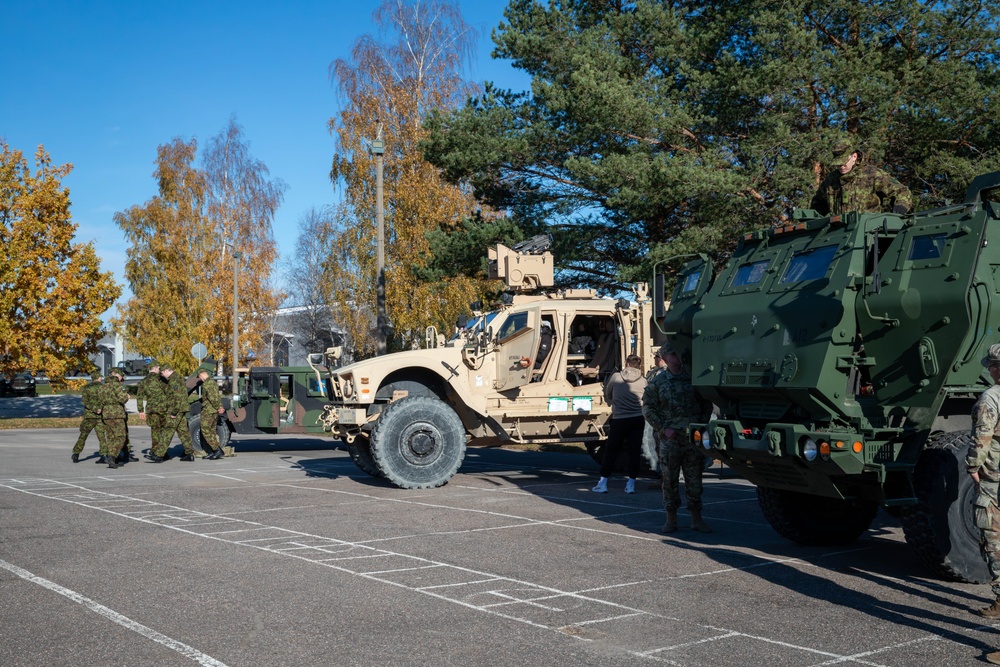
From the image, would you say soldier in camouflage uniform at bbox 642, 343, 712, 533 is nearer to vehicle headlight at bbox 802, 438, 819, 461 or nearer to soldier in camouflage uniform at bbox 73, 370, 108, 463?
vehicle headlight at bbox 802, 438, 819, 461

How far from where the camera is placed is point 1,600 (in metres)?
6.64

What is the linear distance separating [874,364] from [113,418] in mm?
12364

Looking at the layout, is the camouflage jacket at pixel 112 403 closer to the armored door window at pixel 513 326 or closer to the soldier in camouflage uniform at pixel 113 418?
the soldier in camouflage uniform at pixel 113 418

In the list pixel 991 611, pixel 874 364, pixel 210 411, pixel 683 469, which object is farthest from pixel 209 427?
pixel 991 611

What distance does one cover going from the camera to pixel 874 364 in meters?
7.30

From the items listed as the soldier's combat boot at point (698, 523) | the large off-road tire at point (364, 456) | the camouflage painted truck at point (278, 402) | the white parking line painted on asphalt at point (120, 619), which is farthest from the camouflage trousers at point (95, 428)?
the soldier's combat boot at point (698, 523)

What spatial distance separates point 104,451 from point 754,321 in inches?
461

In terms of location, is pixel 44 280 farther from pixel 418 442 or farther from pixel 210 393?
pixel 418 442

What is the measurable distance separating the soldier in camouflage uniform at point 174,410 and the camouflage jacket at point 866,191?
11.3 metres

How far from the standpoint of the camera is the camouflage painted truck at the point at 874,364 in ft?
22.7

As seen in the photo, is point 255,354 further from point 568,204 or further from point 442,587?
point 442,587

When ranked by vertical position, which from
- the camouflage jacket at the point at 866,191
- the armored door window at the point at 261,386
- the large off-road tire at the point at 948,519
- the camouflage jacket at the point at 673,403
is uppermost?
the camouflage jacket at the point at 866,191

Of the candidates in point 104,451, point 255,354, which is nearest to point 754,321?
point 104,451

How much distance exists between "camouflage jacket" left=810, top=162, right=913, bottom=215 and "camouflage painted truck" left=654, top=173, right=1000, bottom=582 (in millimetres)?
1260
